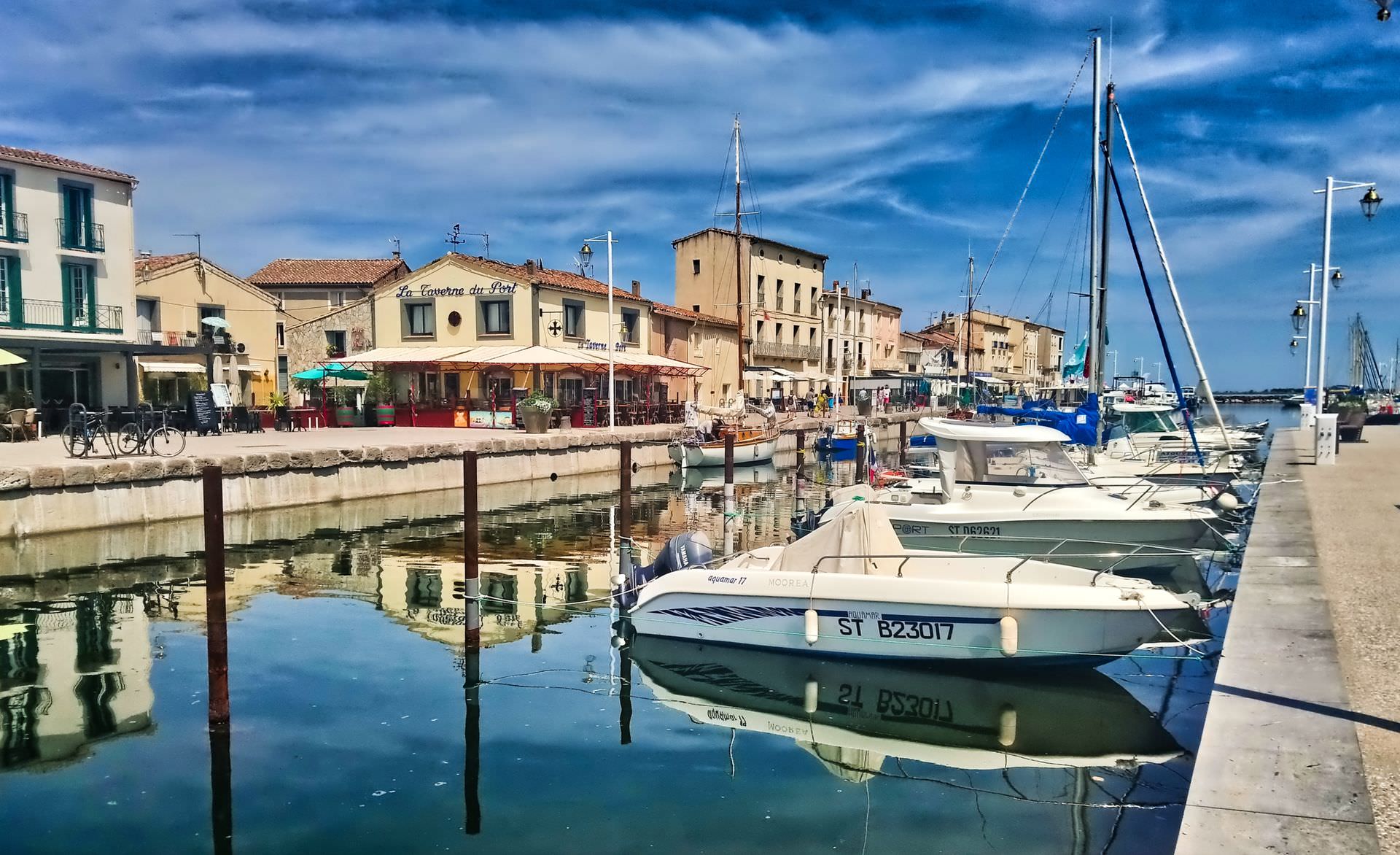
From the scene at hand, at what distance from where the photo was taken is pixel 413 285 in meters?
39.3

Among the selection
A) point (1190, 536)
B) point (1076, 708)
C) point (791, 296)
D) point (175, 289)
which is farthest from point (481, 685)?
point (791, 296)

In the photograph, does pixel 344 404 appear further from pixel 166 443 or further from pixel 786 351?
pixel 786 351

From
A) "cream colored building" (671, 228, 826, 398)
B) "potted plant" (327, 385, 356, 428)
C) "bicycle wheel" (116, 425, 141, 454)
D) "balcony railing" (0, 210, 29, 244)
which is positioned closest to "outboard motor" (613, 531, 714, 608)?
"bicycle wheel" (116, 425, 141, 454)

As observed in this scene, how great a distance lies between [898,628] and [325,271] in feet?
155

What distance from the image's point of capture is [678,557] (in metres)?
11.8

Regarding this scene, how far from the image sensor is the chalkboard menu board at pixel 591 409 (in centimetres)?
3456

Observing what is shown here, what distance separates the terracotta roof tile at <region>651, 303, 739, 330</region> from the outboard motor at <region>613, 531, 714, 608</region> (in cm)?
3390

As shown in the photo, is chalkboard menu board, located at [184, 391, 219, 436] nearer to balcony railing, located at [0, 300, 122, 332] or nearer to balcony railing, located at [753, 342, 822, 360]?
balcony railing, located at [0, 300, 122, 332]

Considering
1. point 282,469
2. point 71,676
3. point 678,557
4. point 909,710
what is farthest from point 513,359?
point 909,710

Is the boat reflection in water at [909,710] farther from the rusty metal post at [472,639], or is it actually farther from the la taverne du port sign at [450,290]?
the la taverne du port sign at [450,290]

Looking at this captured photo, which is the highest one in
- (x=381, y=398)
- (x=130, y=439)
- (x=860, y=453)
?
(x=381, y=398)

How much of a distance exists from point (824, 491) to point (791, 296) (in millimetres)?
34131

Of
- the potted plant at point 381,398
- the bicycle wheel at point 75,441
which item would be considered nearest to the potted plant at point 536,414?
the potted plant at point 381,398

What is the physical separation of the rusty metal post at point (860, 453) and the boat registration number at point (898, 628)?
1841 centimetres
